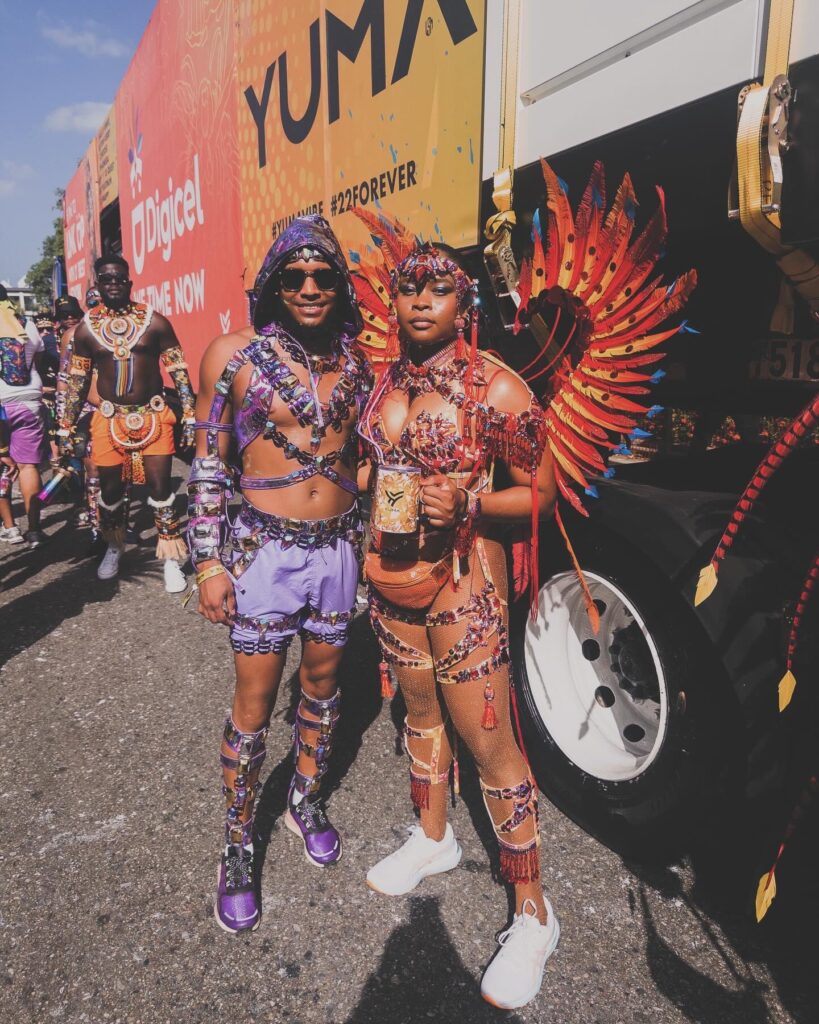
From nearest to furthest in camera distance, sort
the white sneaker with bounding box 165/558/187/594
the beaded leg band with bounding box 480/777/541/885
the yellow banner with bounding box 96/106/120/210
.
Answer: the beaded leg band with bounding box 480/777/541/885 < the white sneaker with bounding box 165/558/187/594 < the yellow banner with bounding box 96/106/120/210

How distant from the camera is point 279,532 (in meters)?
1.90

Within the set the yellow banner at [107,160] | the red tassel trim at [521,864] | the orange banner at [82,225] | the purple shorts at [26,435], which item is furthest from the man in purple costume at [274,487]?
the orange banner at [82,225]

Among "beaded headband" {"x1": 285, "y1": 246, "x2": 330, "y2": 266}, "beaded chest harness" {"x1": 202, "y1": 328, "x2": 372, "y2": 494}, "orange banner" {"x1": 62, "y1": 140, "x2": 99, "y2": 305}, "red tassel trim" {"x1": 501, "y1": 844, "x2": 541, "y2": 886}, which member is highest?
"orange banner" {"x1": 62, "y1": 140, "x2": 99, "y2": 305}

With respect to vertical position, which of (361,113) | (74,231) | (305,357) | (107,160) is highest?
(107,160)

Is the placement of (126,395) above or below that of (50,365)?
below

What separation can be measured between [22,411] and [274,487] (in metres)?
4.44

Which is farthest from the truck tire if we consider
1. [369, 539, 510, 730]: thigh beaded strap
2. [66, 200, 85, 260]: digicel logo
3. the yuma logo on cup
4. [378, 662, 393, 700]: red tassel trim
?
[66, 200, 85, 260]: digicel logo

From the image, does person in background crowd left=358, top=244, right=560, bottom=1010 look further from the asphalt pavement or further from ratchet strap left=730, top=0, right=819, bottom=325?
ratchet strap left=730, top=0, right=819, bottom=325

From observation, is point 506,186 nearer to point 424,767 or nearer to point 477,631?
point 477,631

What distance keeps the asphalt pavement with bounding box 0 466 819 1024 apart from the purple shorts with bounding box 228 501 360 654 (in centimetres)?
83

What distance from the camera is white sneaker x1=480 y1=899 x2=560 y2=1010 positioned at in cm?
172

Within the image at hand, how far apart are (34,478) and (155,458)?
1687 mm

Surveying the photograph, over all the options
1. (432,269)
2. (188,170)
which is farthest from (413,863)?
(188,170)

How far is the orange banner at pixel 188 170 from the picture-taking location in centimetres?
533
